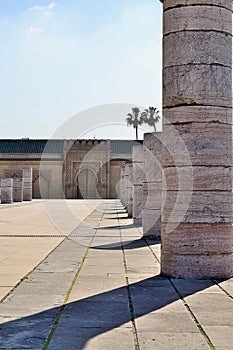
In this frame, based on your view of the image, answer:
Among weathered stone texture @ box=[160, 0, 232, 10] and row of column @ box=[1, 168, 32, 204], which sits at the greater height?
weathered stone texture @ box=[160, 0, 232, 10]

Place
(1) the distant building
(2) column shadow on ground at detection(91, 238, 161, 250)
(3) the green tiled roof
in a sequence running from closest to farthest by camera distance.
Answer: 1. (2) column shadow on ground at detection(91, 238, 161, 250)
2. (1) the distant building
3. (3) the green tiled roof

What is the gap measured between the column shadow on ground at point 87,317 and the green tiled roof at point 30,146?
156ft

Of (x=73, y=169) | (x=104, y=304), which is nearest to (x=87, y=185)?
(x=73, y=169)

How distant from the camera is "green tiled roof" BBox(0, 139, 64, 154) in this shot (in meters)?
53.1

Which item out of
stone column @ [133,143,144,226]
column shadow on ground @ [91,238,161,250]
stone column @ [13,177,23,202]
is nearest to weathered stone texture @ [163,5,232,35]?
column shadow on ground @ [91,238,161,250]

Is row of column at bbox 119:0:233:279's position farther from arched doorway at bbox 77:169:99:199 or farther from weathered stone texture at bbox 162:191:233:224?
arched doorway at bbox 77:169:99:199

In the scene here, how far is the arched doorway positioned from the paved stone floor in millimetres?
41845

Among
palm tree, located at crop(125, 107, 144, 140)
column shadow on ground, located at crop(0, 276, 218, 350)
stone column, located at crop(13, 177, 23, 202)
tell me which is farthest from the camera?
palm tree, located at crop(125, 107, 144, 140)

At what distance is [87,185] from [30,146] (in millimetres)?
Result: 8206

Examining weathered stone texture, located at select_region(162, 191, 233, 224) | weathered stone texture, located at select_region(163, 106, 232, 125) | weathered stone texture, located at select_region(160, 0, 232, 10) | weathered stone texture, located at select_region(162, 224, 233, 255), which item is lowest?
weathered stone texture, located at select_region(162, 224, 233, 255)

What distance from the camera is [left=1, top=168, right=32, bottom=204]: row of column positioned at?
29.9 meters

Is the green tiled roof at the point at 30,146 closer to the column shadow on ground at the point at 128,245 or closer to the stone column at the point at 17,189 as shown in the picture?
the stone column at the point at 17,189

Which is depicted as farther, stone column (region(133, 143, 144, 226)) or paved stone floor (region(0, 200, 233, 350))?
stone column (region(133, 143, 144, 226))

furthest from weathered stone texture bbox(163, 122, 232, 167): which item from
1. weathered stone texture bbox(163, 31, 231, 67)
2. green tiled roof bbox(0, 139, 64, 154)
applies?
green tiled roof bbox(0, 139, 64, 154)
